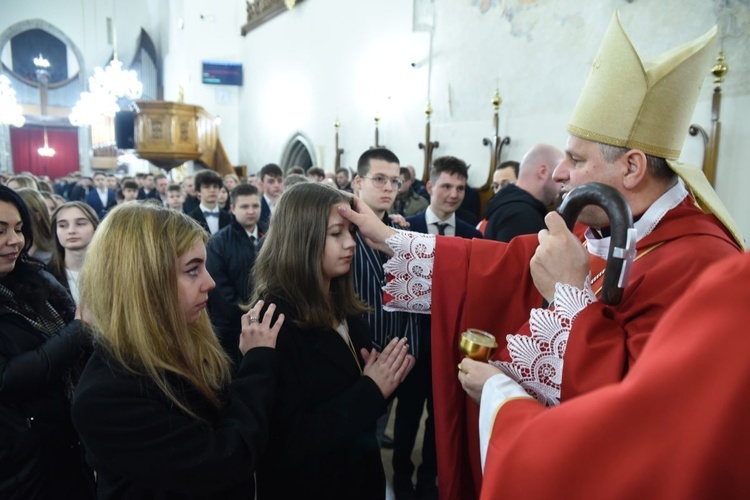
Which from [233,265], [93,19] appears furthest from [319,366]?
[93,19]

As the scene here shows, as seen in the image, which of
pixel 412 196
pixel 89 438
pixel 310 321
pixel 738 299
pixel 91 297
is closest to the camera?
pixel 738 299

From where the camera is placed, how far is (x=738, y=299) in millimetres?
640

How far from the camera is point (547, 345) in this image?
123cm

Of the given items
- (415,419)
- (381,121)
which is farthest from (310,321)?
(381,121)

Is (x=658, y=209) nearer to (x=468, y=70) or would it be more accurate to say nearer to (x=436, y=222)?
(x=436, y=222)

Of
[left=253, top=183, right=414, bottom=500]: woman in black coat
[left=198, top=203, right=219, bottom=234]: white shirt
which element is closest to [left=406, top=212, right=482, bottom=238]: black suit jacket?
[left=253, top=183, right=414, bottom=500]: woman in black coat

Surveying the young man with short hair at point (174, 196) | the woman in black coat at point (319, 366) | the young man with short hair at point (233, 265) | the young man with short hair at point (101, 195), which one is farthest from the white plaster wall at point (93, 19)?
the woman in black coat at point (319, 366)

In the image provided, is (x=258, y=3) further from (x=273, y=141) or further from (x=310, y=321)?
(x=310, y=321)

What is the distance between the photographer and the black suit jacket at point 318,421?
154 centimetres

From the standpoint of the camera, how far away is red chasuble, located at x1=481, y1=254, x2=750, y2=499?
23.9 inches

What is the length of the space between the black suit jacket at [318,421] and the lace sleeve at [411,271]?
0.28m

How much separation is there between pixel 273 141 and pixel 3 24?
46.1ft

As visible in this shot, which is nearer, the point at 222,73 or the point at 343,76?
the point at 343,76

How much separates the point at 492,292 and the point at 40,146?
24.9 metres
